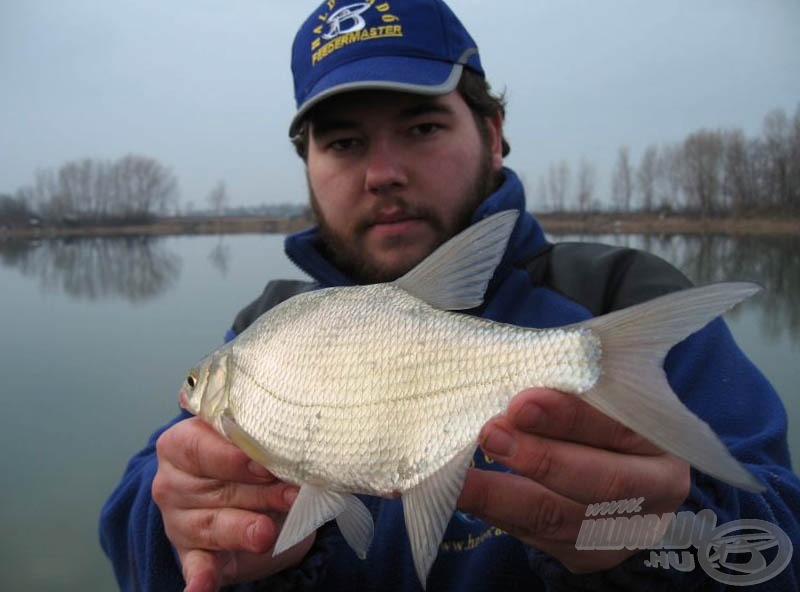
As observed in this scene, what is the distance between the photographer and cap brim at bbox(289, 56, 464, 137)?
72.2 inches

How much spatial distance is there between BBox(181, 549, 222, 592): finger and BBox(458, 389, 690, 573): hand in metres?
0.57

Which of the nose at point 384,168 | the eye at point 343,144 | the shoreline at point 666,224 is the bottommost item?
the shoreline at point 666,224

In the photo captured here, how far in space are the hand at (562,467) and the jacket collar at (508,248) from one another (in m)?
1.05

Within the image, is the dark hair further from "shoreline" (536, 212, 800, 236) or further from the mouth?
"shoreline" (536, 212, 800, 236)

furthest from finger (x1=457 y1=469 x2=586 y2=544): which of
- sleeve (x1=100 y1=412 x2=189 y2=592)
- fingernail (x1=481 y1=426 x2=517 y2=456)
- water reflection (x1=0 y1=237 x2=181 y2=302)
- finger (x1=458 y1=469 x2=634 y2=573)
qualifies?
water reflection (x1=0 y1=237 x2=181 y2=302)

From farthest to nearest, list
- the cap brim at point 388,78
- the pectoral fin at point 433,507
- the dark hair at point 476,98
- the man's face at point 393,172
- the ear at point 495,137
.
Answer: the ear at point 495,137 → the dark hair at point 476,98 → the man's face at point 393,172 → the cap brim at point 388,78 → the pectoral fin at point 433,507

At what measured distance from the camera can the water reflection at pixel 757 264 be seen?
10836 mm

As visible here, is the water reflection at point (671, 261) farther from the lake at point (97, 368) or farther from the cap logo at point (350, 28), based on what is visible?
the cap logo at point (350, 28)

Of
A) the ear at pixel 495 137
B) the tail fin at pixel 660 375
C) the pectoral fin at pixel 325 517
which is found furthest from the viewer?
the ear at pixel 495 137

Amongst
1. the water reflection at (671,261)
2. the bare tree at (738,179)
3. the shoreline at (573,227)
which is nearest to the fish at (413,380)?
Answer: the water reflection at (671,261)

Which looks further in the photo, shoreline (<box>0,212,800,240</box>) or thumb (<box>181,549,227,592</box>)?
shoreline (<box>0,212,800,240</box>)

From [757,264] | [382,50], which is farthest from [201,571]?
[757,264]

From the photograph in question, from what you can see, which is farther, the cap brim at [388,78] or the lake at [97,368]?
the lake at [97,368]

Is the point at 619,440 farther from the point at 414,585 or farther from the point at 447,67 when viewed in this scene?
the point at 447,67
